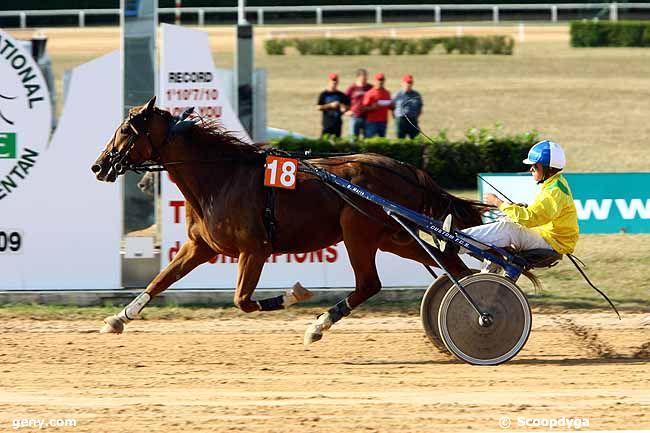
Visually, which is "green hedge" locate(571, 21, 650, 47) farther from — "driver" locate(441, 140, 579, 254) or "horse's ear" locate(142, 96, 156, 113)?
"horse's ear" locate(142, 96, 156, 113)

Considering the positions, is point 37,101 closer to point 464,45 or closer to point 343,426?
point 343,426

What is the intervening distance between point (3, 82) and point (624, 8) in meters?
31.0

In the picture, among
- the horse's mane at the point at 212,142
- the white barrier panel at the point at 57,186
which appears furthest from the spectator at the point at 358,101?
the horse's mane at the point at 212,142

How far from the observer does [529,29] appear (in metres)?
37.8

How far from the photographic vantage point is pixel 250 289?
8406mm

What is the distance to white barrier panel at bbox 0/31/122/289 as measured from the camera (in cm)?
1051

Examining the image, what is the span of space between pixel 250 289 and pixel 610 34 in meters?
29.7

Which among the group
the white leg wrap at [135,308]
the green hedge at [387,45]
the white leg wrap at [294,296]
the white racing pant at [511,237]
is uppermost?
the green hedge at [387,45]

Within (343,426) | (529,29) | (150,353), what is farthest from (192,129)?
(529,29)

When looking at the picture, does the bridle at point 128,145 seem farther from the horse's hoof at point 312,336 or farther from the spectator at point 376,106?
the spectator at point 376,106

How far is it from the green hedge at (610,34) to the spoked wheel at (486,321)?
1147 inches

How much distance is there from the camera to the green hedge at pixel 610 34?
116 feet

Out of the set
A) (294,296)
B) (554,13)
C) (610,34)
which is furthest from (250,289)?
(554,13)

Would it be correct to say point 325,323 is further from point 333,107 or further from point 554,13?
point 554,13
